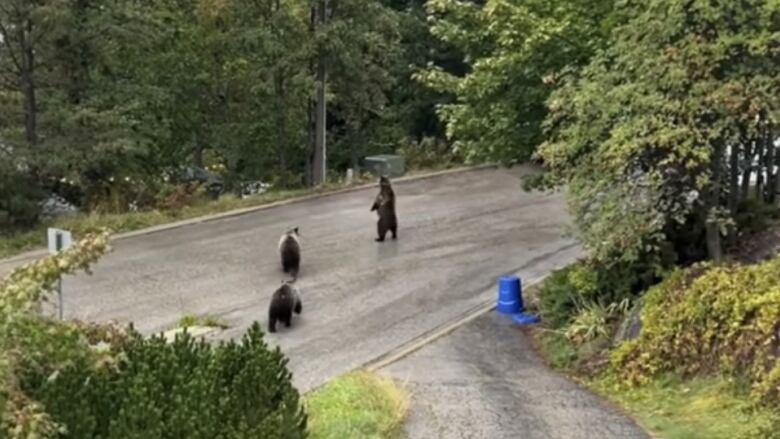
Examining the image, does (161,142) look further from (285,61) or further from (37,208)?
(37,208)

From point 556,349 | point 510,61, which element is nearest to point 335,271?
point 510,61

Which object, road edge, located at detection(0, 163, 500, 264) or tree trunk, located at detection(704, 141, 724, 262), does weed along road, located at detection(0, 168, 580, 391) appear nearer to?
road edge, located at detection(0, 163, 500, 264)

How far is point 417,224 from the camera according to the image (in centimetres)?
1889

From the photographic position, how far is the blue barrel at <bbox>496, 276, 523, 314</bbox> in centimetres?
1316

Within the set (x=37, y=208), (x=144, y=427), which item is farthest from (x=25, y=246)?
(x=144, y=427)

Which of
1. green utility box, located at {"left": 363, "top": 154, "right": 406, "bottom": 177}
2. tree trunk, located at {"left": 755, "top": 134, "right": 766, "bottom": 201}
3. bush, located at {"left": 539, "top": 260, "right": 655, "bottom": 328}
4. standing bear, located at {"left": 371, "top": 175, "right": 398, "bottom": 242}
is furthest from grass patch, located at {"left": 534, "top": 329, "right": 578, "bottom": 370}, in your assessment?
green utility box, located at {"left": 363, "top": 154, "right": 406, "bottom": 177}

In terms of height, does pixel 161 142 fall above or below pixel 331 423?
above

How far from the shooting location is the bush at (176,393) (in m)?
6.73

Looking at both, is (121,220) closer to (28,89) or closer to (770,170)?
(28,89)

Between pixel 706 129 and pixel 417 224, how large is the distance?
8.69 metres

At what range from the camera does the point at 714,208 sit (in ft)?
37.7

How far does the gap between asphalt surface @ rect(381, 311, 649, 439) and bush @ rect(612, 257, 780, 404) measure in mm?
822

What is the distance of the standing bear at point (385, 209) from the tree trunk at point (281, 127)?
705 centimetres

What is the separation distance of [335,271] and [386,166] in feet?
34.9
